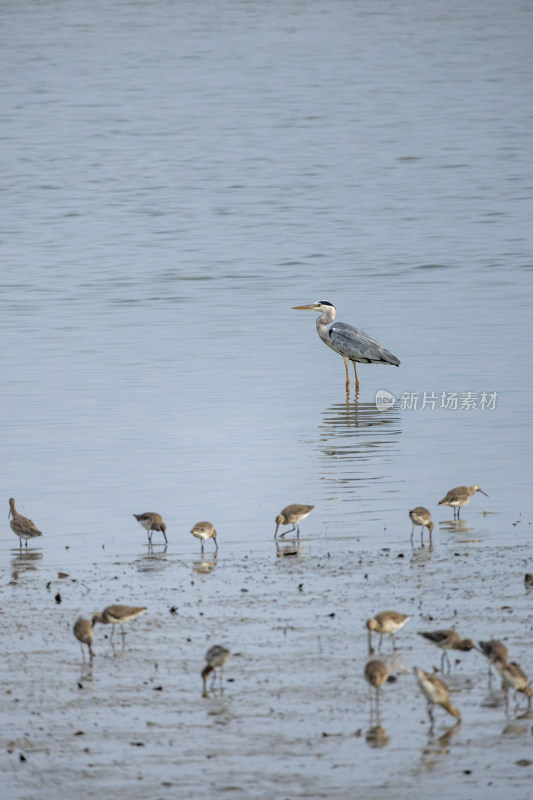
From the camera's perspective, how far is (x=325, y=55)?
352 ft

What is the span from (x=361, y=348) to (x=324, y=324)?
164cm

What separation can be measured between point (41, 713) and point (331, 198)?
48.2 m

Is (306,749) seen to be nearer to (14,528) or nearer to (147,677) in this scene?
(147,677)

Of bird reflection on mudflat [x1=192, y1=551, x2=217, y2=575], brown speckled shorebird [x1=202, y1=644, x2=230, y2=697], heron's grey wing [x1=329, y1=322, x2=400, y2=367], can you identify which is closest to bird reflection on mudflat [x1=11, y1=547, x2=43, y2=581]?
bird reflection on mudflat [x1=192, y1=551, x2=217, y2=575]

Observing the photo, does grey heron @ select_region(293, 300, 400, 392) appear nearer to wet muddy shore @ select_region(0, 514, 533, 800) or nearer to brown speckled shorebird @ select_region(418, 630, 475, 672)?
wet muddy shore @ select_region(0, 514, 533, 800)

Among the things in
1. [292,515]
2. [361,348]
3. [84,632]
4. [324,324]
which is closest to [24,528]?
[292,515]

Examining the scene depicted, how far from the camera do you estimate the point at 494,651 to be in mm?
7551

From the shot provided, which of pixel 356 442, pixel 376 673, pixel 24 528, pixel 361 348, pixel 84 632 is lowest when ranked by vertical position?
pixel 376 673

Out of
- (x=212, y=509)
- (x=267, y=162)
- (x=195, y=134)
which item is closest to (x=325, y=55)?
(x=195, y=134)

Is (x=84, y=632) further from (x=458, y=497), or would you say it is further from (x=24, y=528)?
(x=458, y=497)

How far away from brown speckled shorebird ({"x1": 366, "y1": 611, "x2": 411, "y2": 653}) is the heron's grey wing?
13090mm

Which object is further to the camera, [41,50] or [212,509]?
[41,50]

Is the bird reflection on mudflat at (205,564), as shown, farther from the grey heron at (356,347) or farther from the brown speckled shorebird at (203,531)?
the grey heron at (356,347)

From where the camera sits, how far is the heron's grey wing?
21.1 meters
